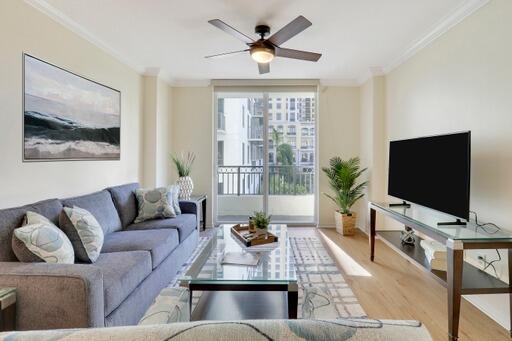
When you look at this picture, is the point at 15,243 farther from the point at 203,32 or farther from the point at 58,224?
the point at 203,32

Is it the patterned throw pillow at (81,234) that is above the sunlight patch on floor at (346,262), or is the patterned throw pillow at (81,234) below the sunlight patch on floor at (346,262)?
above

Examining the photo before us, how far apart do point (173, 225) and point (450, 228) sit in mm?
2498

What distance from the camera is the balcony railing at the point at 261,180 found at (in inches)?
215

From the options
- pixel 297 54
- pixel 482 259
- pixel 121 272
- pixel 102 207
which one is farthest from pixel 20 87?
pixel 482 259

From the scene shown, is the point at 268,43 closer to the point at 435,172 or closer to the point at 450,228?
the point at 435,172

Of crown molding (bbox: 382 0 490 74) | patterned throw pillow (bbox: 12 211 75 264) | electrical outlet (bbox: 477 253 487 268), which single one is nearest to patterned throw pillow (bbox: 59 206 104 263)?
patterned throw pillow (bbox: 12 211 75 264)

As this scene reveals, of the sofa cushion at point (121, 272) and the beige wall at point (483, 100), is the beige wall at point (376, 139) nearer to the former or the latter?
the beige wall at point (483, 100)

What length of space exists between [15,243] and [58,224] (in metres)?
0.49

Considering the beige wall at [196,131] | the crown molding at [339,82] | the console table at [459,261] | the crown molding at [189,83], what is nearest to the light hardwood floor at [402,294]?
the console table at [459,261]

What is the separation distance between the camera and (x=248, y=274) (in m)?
2.01

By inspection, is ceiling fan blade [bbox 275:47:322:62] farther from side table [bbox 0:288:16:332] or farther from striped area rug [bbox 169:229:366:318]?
side table [bbox 0:288:16:332]

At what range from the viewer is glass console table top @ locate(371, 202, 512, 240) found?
6.47ft

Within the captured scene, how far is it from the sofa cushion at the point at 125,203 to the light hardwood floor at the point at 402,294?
2.40 meters

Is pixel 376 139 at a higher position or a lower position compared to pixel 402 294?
higher
